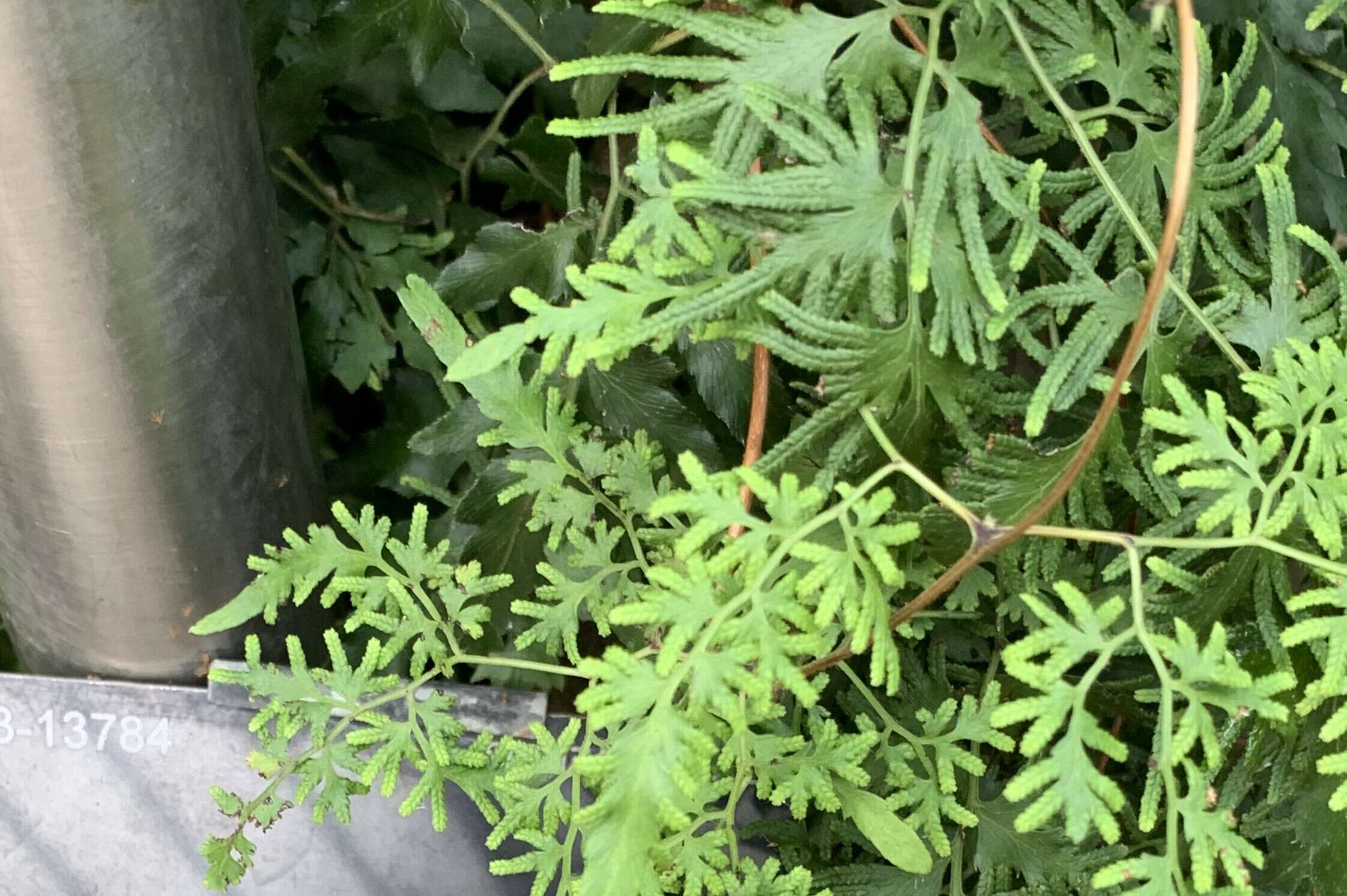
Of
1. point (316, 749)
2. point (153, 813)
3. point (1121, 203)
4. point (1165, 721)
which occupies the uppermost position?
point (1121, 203)

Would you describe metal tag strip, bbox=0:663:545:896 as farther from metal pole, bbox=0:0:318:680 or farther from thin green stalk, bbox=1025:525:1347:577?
thin green stalk, bbox=1025:525:1347:577

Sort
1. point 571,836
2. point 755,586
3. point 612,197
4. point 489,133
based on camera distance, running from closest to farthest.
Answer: point 755,586, point 571,836, point 612,197, point 489,133

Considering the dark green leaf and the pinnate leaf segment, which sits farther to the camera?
the dark green leaf

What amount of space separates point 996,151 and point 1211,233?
152 millimetres

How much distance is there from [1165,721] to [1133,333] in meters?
0.20

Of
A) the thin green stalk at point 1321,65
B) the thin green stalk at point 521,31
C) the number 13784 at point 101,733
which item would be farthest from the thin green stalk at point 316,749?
the thin green stalk at point 1321,65

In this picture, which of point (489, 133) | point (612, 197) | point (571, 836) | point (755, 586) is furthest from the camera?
point (489, 133)

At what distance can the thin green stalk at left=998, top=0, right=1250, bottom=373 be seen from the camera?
0.60 m

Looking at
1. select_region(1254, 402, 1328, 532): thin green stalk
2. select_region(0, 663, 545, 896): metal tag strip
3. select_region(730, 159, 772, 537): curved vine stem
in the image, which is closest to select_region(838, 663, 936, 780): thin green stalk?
select_region(730, 159, 772, 537): curved vine stem

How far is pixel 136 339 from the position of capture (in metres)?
0.70

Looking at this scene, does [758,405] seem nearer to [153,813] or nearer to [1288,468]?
[1288,468]

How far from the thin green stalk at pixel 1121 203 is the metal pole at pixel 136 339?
0.52m

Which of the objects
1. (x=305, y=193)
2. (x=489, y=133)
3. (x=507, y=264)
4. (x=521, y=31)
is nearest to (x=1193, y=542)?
(x=507, y=264)

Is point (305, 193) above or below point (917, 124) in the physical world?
below
